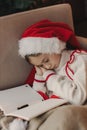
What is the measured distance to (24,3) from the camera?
87.3 inches

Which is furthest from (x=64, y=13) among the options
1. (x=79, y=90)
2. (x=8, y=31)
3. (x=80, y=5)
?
(x=80, y=5)

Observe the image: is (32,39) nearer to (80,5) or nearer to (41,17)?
(41,17)

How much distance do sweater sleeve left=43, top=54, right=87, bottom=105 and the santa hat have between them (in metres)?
0.13

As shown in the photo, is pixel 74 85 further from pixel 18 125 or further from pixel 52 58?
pixel 18 125

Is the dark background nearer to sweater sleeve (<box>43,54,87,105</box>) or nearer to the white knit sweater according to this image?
the white knit sweater

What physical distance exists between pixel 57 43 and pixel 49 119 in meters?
0.43

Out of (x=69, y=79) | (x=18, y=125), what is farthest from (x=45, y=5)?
(x=18, y=125)

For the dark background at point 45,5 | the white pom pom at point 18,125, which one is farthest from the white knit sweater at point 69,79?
the dark background at point 45,5

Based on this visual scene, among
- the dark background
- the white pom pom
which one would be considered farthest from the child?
the dark background

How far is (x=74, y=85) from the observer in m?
1.37

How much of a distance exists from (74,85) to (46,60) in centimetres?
21

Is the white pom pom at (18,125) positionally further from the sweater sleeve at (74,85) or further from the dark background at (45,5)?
the dark background at (45,5)

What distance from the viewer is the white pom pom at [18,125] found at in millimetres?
1213

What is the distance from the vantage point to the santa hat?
1453 mm
